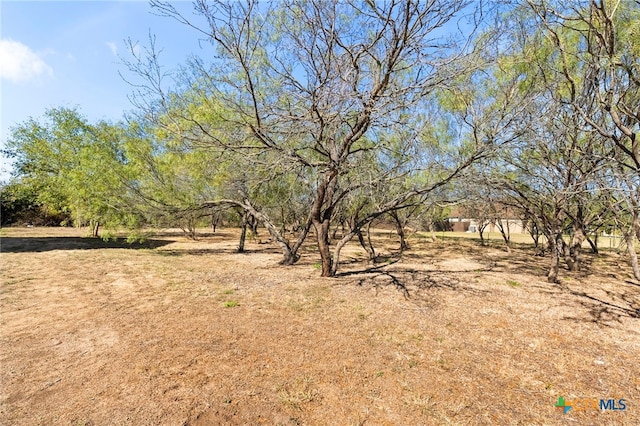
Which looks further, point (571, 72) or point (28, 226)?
point (28, 226)

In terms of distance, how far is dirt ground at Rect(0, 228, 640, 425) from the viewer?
2.71 meters

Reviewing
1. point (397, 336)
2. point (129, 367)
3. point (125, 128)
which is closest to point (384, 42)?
point (397, 336)

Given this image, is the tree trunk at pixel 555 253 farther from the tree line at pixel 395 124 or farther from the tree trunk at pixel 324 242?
the tree trunk at pixel 324 242

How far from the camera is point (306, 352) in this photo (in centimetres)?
387

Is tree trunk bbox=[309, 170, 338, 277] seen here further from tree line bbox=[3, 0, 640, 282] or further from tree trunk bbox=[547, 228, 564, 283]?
tree trunk bbox=[547, 228, 564, 283]

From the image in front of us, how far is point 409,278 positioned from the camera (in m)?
8.73

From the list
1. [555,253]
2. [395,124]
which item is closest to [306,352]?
[395,124]

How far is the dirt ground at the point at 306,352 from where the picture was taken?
8.90ft

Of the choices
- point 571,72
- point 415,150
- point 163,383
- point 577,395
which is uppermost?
point 571,72

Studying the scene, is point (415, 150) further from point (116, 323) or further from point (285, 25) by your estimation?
point (116, 323)

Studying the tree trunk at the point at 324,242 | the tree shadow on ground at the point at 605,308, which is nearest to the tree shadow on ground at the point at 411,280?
the tree trunk at the point at 324,242

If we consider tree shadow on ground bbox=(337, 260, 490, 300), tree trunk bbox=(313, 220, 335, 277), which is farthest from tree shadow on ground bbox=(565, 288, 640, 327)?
tree trunk bbox=(313, 220, 335, 277)

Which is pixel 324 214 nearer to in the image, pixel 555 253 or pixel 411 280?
pixel 411 280

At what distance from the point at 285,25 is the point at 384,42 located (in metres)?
2.05
